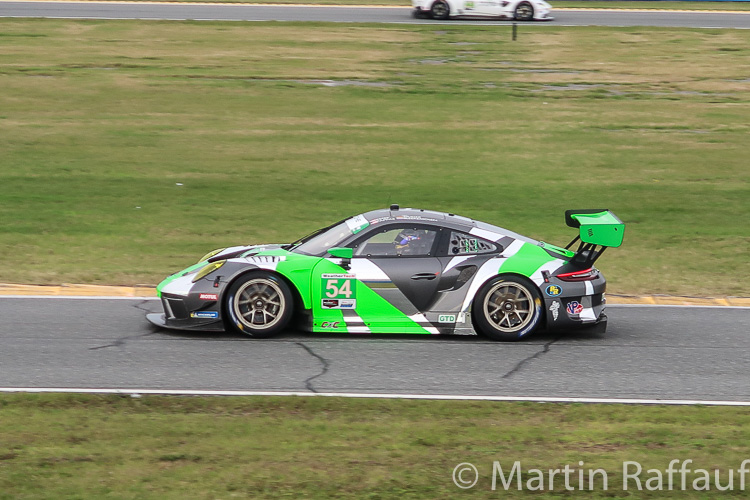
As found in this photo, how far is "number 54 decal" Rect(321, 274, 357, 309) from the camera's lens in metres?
9.53

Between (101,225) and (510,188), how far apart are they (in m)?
7.30

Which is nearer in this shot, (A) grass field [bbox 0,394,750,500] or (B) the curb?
(A) grass field [bbox 0,394,750,500]

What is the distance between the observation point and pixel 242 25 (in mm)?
30375

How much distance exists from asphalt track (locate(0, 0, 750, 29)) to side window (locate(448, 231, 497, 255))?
23118 mm

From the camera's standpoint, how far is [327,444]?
21.9 feet

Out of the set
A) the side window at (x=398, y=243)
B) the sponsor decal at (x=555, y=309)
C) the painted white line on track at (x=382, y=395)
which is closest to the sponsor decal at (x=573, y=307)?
the sponsor decal at (x=555, y=309)

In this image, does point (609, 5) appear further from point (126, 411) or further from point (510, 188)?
point (126, 411)

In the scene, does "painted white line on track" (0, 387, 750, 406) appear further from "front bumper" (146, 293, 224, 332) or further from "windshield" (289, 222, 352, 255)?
"windshield" (289, 222, 352, 255)

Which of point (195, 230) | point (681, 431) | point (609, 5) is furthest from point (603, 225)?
point (609, 5)

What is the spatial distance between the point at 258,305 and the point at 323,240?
1007 millimetres

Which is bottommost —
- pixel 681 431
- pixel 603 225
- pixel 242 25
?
pixel 681 431

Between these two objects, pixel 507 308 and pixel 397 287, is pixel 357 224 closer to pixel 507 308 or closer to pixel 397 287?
pixel 397 287

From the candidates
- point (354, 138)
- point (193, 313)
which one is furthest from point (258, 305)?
point (354, 138)

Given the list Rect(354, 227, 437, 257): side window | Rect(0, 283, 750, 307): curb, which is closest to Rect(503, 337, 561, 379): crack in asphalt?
Rect(354, 227, 437, 257): side window
